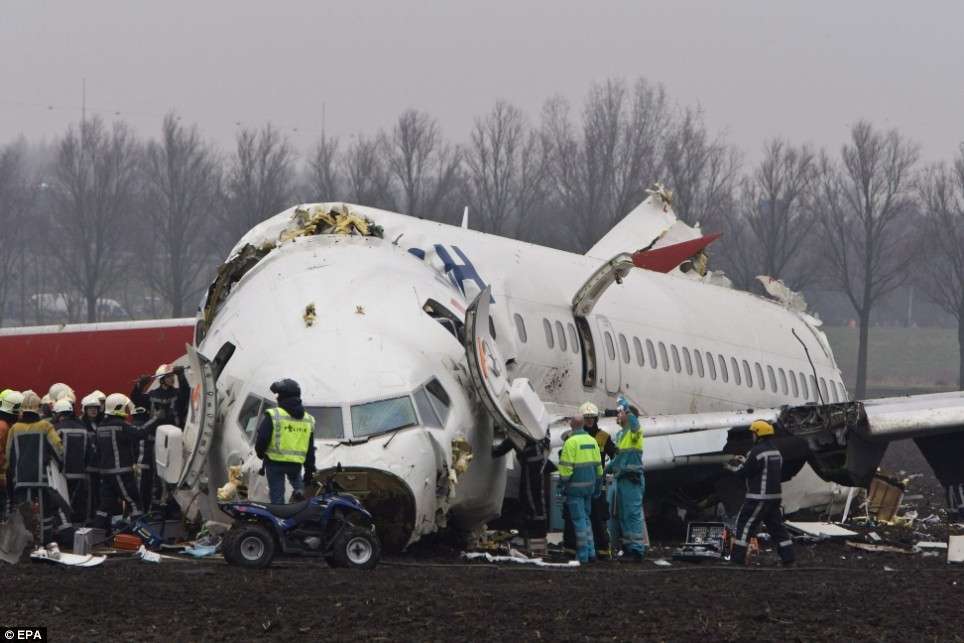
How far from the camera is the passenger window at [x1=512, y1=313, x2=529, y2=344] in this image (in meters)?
27.0

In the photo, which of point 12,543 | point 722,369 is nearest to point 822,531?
point 722,369

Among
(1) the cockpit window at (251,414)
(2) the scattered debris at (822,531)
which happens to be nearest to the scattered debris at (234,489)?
(1) the cockpit window at (251,414)

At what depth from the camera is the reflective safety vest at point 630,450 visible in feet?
76.8

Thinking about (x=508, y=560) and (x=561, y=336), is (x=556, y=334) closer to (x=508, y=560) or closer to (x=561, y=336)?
(x=561, y=336)

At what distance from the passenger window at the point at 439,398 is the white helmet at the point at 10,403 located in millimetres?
6440

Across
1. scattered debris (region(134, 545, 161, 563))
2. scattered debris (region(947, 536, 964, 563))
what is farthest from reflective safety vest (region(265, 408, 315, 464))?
scattered debris (region(947, 536, 964, 563))

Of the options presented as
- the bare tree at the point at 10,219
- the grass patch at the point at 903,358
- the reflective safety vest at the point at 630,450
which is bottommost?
the reflective safety vest at the point at 630,450

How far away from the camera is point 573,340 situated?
28453mm

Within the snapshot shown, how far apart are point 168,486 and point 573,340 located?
8.54m

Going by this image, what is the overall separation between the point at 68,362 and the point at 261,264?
10.5m

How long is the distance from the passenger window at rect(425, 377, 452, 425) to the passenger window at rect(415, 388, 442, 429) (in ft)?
A: 0.28

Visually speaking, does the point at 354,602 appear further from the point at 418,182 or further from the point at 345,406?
the point at 418,182

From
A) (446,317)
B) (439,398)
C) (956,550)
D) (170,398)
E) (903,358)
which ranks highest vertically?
(903,358)

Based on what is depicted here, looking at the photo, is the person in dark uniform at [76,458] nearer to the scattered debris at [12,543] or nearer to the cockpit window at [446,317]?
the scattered debris at [12,543]
